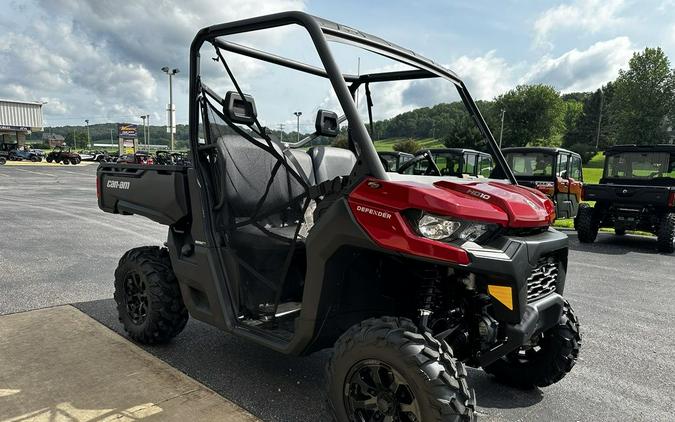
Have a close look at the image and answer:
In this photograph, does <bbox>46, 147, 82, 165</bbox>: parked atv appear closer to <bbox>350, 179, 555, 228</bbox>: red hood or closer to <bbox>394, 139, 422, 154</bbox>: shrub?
<bbox>394, 139, 422, 154</bbox>: shrub

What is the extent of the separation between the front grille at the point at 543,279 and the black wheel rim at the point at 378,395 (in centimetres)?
82

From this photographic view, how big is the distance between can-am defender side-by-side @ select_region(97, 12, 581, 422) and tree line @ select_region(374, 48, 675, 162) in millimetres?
325

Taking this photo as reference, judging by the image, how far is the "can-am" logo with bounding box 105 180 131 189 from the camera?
3986 millimetres

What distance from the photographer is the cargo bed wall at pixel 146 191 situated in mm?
3441

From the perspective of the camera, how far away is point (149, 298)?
3.62 metres

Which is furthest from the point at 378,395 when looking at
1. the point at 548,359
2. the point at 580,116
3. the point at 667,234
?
the point at 580,116

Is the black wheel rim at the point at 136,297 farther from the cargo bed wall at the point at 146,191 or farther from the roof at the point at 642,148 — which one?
the roof at the point at 642,148

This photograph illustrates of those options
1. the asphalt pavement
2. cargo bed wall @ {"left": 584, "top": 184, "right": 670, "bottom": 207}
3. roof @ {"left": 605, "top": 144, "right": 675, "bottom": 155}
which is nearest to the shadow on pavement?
the asphalt pavement

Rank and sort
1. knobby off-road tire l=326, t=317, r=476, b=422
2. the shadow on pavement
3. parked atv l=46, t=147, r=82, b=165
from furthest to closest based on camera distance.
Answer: parked atv l=46, t=147, r=82, b=165 < the shadow on pavement < knobby off-road tire l=326, t=317, r=476, b=422

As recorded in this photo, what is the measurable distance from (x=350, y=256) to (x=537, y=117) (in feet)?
280

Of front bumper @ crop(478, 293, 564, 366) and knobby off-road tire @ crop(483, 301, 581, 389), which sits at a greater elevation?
front bumper @ crop(478, 293, 564, 366)

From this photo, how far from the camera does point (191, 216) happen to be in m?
3.42

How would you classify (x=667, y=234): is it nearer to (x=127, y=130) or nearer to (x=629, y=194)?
(x=629, y=194)

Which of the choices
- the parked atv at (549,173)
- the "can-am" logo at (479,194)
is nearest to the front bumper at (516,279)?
the "can-am" logo at (479,194)
